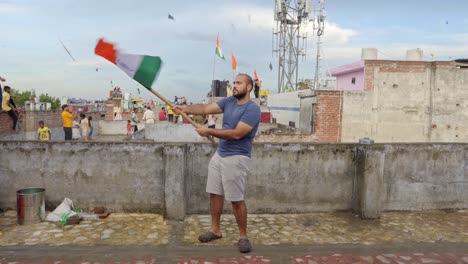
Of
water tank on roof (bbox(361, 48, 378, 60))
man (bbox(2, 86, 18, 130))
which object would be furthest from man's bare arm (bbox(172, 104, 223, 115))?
water tank on roof (bbox(361, 48, 378, 60))

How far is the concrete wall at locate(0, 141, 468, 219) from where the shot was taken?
215 inches

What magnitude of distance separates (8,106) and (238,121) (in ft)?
35.9

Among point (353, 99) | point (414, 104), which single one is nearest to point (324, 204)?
point (353, 99)

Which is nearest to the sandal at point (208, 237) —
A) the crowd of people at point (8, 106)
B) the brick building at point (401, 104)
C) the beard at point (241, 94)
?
the beard at point (241, 94)

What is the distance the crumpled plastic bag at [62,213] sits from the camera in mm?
4986

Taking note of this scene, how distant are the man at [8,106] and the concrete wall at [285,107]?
1201 centimetres

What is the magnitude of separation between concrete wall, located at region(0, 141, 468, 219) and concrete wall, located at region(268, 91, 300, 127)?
12348 mm

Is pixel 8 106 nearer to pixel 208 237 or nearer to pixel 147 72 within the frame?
pixel 147 72

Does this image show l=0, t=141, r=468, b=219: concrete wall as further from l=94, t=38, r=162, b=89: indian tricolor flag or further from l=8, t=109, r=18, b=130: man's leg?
l=8, t=109, r=18, b=130: man's leg

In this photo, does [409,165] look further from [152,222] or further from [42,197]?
[42,197]

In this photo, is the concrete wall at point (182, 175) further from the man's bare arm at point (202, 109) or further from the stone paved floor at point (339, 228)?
the man's bare arm at point (202, 109)

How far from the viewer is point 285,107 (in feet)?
67.5

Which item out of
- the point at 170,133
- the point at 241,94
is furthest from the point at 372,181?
the point at 170,133

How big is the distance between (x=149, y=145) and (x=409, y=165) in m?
4.16
